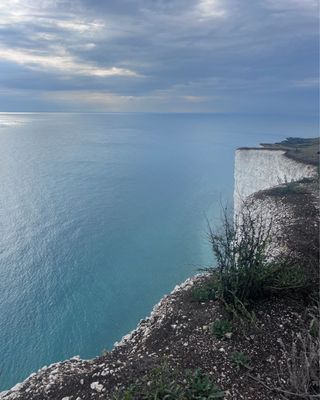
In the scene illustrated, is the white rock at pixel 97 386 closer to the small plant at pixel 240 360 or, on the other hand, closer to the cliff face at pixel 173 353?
the cliff face at pixel 173 353

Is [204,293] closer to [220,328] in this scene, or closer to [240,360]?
[220,328]

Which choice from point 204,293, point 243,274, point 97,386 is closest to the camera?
point 97,386

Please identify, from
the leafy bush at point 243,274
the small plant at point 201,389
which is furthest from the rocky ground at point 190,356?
the leafy bush at point 243,274

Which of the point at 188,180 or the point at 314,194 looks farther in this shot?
the point at 188,180

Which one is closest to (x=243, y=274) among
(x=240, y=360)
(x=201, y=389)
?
(x=240, y=360)

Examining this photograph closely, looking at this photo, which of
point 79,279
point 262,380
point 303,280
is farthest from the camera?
point 79,279

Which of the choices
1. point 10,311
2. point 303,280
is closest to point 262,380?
point 303,280

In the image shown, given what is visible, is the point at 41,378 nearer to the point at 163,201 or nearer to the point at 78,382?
the point at 78,382
